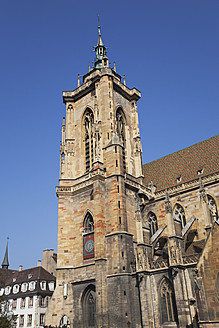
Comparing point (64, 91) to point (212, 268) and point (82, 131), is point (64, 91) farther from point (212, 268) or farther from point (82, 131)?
point (212, 268)

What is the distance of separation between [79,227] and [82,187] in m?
Answer: 3.07

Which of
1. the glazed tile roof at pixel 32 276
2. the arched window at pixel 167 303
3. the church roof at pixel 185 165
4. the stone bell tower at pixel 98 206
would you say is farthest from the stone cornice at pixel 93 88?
the glazed tile roof at pixel 32 276

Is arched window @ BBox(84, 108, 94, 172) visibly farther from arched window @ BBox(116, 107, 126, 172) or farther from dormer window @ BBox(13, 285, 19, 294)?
dormer window @ BBox(13, 285, 19, 294)

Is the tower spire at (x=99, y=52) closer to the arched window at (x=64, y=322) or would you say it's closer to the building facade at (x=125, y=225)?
the building facade at (x=125, y=225)

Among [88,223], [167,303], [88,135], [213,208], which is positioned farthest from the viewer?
[88,135]

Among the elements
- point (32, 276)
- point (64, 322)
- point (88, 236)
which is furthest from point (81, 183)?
point (32, 276)

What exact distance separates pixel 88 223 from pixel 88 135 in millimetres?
8051

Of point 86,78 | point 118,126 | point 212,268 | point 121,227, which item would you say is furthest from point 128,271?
point 86,78

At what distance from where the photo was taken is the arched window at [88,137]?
89.6 feet

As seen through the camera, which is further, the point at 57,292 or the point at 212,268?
the point at 57,292

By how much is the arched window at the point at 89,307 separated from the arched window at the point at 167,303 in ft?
15.8

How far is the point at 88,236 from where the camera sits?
2373 cm

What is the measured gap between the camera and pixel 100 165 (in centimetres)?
2475

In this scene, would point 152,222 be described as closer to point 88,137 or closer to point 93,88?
point 88,137
